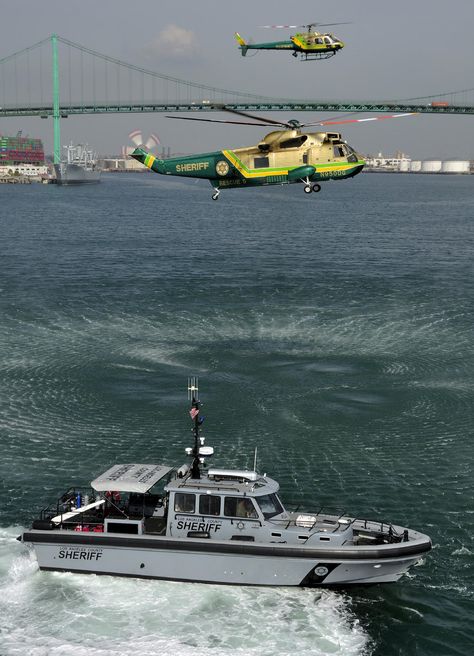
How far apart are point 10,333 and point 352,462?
105 ft

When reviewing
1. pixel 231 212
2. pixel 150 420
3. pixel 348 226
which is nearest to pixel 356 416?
pixel 150 420

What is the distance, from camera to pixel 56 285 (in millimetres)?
78688

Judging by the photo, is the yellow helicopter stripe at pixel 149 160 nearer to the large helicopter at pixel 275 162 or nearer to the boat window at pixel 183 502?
the large helicopter at pixel 275 162

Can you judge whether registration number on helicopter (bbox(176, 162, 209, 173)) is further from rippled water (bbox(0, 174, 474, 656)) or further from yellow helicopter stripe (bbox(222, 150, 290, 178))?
rippled water (bbox(0, 174, 474, 656))

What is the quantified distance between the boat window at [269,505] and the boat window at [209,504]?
1436 mm

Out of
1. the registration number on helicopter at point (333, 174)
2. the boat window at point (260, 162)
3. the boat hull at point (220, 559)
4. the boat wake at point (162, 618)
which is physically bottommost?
the boat wake at point (162, 618)

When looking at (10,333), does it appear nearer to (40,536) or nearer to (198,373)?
(198,373)

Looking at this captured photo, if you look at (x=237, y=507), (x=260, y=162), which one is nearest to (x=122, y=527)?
(x=237, y=507)

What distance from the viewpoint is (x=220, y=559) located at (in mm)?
27062

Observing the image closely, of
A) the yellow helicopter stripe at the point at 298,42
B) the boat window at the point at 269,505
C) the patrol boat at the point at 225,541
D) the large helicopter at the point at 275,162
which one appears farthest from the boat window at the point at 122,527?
the yellow helicopter stripe at the point at 298,42

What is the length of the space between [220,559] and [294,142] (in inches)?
897

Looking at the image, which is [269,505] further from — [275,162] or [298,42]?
[298,42]

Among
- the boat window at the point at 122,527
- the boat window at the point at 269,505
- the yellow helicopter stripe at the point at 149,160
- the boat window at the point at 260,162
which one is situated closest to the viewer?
the boat window at the point at 269,505

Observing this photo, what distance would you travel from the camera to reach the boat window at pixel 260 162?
132ft
